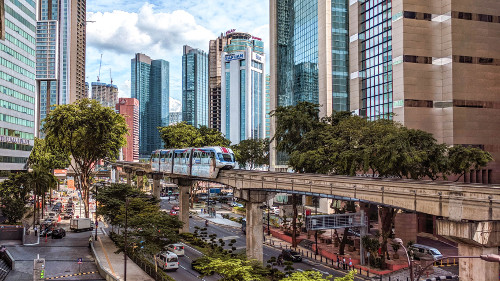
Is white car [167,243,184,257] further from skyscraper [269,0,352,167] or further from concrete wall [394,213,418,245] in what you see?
skyscraper [269,0,352,167]

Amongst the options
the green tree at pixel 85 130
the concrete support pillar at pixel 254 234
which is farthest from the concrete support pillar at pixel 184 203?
the concrete support pillar at pixel 254 234

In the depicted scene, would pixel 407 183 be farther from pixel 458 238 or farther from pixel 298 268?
pixel 298 268

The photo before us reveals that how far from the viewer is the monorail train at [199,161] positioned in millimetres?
50312

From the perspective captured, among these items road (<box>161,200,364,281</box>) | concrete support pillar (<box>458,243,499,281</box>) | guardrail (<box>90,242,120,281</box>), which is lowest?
road (<box>161,200,364,281</box>)

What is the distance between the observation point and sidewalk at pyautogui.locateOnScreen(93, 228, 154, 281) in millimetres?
43075

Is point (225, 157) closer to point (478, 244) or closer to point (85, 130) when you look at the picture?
point (478, 244)

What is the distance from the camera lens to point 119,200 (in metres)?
60.6

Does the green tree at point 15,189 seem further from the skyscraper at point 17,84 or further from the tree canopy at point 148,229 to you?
the tree canopy at point 148,229

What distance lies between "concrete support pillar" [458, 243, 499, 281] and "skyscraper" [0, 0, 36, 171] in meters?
77.0

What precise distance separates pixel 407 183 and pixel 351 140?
25.0 m

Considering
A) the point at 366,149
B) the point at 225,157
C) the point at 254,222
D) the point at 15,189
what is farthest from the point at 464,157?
the point at 15,189

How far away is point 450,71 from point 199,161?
48907 mm

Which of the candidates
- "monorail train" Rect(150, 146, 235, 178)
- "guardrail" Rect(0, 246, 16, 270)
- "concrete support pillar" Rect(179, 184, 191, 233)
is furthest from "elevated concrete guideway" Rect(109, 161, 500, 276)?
"guardrail" Rect(0, 246, 16, 270)

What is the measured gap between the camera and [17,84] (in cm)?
8219
